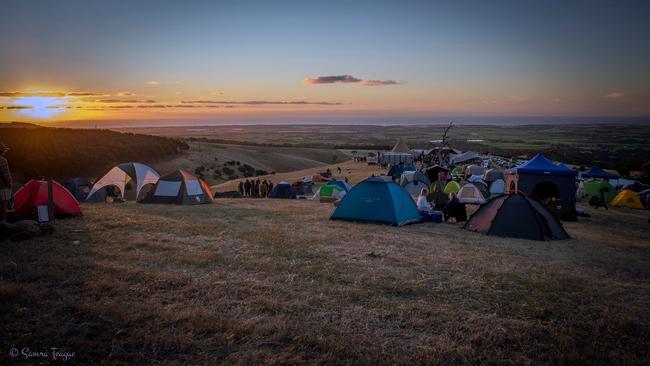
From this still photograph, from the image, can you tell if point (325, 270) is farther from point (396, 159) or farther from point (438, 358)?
point (396, 159)

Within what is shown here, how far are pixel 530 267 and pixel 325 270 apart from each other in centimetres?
461

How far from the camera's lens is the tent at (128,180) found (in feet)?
73.8

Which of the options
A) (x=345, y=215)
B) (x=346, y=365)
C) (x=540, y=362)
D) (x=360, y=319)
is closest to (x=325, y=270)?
(x=360, y=319)

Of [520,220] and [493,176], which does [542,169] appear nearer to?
[520,220]

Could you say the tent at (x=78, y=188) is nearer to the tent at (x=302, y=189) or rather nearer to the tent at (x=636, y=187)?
the tent at (x=302, y=189)

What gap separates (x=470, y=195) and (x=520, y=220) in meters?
12.3

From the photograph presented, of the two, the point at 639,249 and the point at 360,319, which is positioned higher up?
the point at 360,319

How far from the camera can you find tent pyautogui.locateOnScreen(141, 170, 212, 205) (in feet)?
62.8

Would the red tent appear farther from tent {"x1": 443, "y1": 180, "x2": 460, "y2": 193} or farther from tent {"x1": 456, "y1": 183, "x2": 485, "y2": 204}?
tent {"x1": 443, "y1": 180, "x2": 460, "y2": 193}

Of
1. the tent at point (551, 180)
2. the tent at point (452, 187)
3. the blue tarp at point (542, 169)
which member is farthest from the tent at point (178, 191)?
the tent at point (452, 187)

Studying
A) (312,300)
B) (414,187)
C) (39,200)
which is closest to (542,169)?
(414,187)

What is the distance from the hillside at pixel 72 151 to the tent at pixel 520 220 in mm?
39582

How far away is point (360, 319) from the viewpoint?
234 inches

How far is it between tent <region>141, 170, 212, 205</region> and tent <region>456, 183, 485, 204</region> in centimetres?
1511
